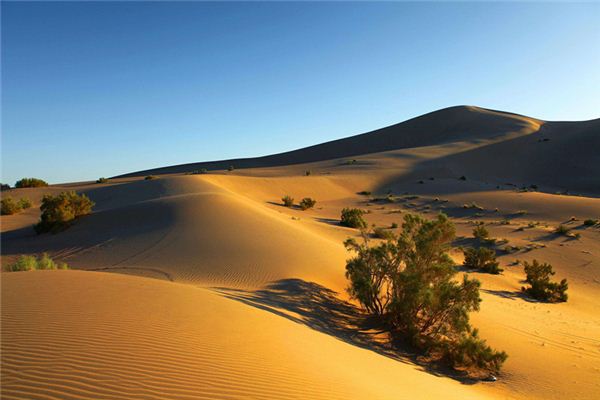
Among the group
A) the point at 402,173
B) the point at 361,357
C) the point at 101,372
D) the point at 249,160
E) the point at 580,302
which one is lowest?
the point at 580,302

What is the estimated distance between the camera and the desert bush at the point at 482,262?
49.6 ft

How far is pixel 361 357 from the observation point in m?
6.29

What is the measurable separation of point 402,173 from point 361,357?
130 ft

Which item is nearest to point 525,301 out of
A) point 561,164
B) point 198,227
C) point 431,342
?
point 431,342

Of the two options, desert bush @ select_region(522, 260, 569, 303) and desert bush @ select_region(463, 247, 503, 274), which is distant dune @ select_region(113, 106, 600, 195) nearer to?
desert bush @ select_region(463, 247, 503, 274)

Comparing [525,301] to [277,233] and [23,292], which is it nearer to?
[277,233]

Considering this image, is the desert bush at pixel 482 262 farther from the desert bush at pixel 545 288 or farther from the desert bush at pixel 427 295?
the desert bush at pixel 427 295

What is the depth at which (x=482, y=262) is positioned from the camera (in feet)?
51.3

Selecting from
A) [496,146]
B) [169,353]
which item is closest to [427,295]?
[169,353]

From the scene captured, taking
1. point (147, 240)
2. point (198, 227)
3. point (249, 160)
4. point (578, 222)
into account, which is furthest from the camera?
point (249, 160)

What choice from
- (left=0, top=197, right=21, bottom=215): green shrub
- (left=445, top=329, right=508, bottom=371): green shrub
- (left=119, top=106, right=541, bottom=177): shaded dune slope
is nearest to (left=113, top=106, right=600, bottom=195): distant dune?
(left=119, top=106, right=541, bottom=177): shaded dune slope

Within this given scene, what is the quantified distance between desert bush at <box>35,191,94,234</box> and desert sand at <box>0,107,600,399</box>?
547 mm

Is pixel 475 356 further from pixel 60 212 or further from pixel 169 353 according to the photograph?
pixel 60 212

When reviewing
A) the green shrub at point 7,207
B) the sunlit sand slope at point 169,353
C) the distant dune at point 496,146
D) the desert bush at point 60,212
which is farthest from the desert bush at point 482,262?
the distant dune at point 496,146
